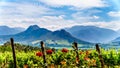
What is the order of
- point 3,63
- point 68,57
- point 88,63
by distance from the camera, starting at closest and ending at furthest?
1. point 88,63
2. point 68,57
3. point 3,63

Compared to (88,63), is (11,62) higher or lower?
lower

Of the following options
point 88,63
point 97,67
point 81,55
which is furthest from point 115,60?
point 88,63

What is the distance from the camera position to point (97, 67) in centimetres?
3431

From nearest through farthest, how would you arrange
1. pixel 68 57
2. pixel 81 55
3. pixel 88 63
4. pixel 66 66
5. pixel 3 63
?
pixel 88 63, pixel 66 66, pixel 81 55, pixel 68 57, pixel 3 63

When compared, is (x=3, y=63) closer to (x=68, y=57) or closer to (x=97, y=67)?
(x=68, y=57)

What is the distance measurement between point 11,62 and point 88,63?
13.2m

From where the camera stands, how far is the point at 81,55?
32625 millimetres

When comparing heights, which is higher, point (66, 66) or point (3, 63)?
point (66, 66)

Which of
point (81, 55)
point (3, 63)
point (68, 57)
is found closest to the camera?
point (81, 55)

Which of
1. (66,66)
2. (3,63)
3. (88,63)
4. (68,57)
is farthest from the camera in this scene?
(3,63)

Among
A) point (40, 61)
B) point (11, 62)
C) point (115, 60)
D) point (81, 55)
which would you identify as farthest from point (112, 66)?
point (11, 62)

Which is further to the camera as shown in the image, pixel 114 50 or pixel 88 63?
pixel 114 50

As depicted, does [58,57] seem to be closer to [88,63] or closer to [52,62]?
[52,62]

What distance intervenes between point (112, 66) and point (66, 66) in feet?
26.7
